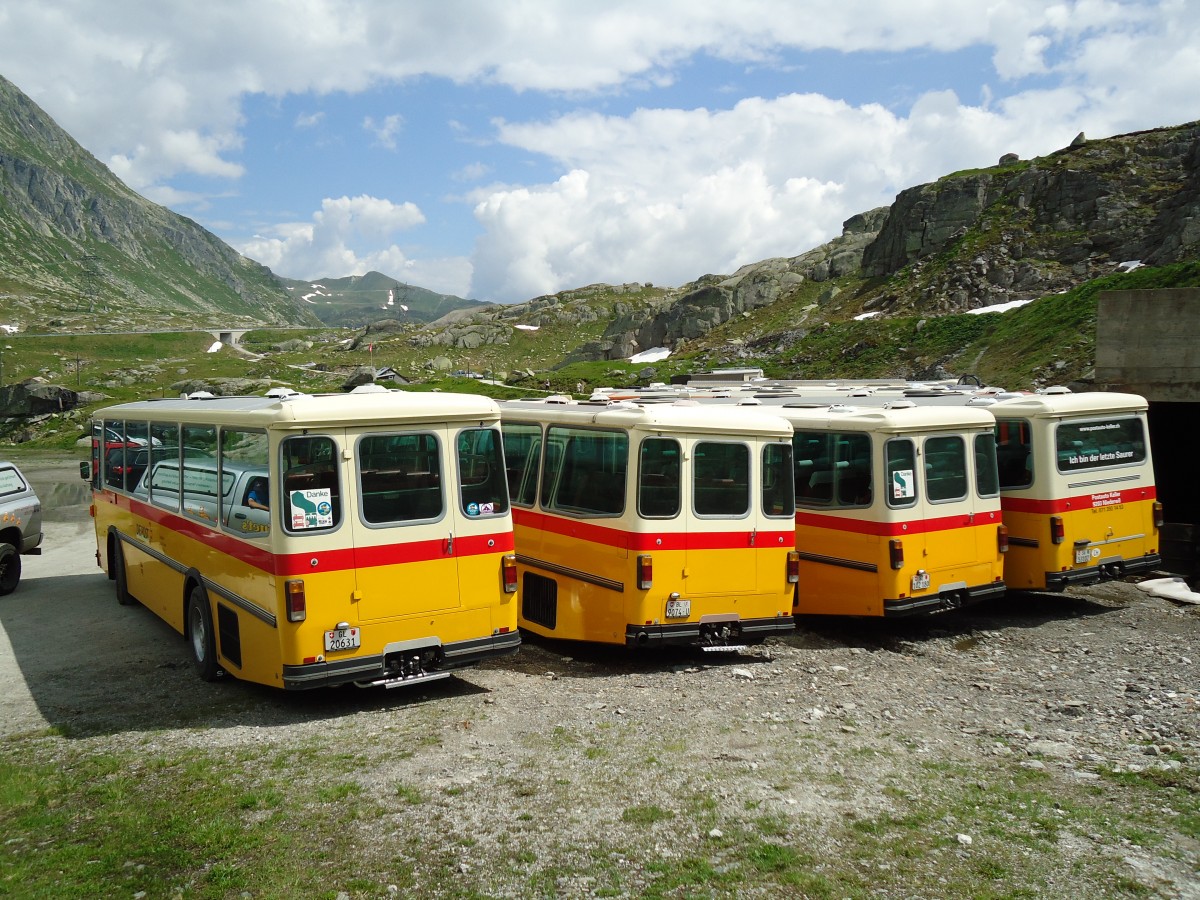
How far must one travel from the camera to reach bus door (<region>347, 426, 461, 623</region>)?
29.1 ft

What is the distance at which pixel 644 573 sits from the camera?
10422 millimetres

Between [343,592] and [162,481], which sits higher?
[162,481]

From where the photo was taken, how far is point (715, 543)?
1090cm

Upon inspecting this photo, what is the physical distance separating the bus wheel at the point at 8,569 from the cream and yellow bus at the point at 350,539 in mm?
6976

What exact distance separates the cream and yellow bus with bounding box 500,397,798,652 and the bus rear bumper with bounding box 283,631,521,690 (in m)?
1.56

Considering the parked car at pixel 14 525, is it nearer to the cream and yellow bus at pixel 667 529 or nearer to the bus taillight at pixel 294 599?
the cream and yellow bus at pixel 667 529

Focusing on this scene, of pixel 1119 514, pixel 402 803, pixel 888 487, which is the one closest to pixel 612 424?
pixel 888 487

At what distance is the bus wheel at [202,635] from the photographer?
33.0 feet

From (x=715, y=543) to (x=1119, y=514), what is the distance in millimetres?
7110

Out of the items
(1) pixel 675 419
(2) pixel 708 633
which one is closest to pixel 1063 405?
(1) pixel 675 419

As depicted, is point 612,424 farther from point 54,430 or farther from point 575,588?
point 54,430

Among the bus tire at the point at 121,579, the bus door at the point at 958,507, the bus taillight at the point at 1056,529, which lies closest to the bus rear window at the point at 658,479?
the bus door at the point at 958,507

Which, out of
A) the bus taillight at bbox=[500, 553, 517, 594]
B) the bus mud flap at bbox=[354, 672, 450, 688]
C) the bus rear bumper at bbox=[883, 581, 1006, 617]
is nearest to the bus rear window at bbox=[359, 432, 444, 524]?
the bus taillight at bbox=[500, 553, 517, 594]

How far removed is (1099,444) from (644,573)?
307 inches
